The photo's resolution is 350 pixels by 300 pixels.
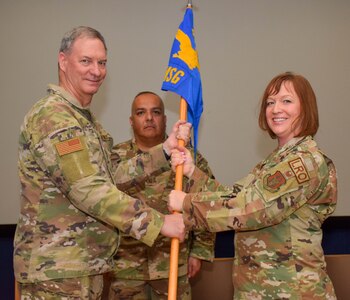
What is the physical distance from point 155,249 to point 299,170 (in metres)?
1.26

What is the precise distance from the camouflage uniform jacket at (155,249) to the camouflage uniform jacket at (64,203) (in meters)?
0.78

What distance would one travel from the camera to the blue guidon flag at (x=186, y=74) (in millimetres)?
2441

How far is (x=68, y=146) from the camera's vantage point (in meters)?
1.80

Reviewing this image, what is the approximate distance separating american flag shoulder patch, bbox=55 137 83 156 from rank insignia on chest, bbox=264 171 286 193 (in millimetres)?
716

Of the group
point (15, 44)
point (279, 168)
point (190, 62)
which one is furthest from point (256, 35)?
point (279, 168)

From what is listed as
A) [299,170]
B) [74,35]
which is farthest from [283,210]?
[74,35]

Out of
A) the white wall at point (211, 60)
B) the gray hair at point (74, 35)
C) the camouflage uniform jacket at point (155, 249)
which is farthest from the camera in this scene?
the white wall at point (211, 60)

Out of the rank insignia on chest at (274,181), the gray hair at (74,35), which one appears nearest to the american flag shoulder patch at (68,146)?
the gray hair at (74,35)

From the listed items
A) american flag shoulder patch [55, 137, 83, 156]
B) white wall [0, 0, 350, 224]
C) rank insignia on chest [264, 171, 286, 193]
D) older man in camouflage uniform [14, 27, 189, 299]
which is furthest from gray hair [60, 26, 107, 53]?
white wall [0, 0, 350, 224]

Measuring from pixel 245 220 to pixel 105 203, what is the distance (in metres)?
0.53

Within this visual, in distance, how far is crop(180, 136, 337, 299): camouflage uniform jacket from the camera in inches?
73.1

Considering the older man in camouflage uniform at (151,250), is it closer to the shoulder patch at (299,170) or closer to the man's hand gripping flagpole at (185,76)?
the man's hand gripping flagpole at (185,76)

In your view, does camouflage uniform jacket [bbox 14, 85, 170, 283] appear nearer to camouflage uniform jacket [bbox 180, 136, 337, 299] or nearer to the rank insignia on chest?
camouflage uniform jacket [bbox 180, 136, 337, 299]

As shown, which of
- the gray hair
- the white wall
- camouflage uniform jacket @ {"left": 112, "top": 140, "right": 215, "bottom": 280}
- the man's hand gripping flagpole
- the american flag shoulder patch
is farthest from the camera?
the white wall
